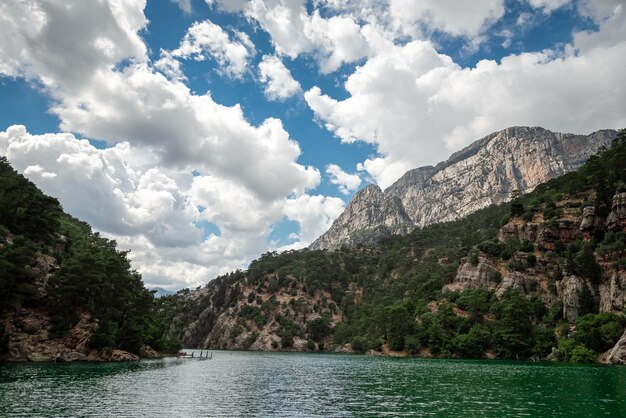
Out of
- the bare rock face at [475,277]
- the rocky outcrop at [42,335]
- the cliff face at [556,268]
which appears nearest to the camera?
the rocky outcrop at [42,335]

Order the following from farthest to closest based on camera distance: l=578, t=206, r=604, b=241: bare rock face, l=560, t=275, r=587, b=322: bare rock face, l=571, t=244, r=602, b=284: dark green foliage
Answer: l=578, t=206, r=604, b=241: bare rock face < l=571, t=244, r=602, b=284: dark green foliage < l=560, t=275, r=587, b=322: bare rock face

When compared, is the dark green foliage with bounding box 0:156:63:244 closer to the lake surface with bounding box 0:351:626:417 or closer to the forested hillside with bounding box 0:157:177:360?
the forested hillside with bounding box 0:157:177:360

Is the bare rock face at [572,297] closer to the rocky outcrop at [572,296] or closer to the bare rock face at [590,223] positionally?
the rocky outcrop at [572,296]

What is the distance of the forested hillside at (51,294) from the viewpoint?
84.8 metres

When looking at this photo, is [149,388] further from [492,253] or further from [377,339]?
[492,253]

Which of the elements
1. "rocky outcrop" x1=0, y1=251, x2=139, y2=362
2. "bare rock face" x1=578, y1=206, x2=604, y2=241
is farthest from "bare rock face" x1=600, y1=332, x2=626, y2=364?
"rocky outcrop" x1=0, y1=251, x2=139, y2=362

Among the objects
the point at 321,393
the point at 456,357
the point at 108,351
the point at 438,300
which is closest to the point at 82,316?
the point at 108,351

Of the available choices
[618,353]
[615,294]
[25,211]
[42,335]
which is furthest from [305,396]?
[615,294]

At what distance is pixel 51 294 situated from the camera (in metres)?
92.1

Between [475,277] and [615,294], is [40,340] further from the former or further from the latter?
[475,277]

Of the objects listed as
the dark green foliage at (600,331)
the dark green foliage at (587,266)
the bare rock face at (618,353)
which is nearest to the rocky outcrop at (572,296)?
the dark green foliage at (587,266)

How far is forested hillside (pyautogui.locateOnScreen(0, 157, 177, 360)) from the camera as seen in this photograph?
8475 cm

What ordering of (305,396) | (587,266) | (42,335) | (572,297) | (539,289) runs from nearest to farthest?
(305,396) < (42,335) < (572,297) < (587,266) < (539,289)

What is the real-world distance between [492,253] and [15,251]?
508ft
